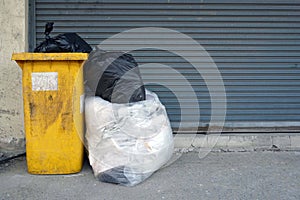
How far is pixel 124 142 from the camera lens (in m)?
3.20

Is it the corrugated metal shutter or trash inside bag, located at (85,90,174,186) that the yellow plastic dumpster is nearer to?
trash inside bag, located at (85,90,174,186)

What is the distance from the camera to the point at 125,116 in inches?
126

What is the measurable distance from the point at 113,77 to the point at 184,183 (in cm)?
128

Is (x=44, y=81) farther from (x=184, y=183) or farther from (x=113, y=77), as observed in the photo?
(x=184, y=183)

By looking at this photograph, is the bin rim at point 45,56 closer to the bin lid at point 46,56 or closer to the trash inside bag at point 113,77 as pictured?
the bin lid at point 46,56

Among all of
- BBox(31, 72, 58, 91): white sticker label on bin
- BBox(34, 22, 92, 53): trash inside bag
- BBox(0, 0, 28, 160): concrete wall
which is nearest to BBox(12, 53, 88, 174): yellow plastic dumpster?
BBox(31, 72, 58, 91): white sticker label on bin

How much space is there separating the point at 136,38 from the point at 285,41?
76.0 inches

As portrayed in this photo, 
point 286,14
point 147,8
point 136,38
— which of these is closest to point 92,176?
point 136,38

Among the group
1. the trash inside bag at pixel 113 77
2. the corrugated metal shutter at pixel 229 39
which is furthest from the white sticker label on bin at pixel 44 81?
the corrugated metal shutter at pixel 229 39

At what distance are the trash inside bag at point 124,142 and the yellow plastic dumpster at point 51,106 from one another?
21 cm

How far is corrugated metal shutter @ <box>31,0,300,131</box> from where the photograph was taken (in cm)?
405

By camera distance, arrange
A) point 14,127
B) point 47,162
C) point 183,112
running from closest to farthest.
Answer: point 47,162 → point 14,127 → point 183,112

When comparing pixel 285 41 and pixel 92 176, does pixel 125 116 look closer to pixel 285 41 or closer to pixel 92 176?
pixel 92 176

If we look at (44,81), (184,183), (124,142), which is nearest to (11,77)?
(44,81)
